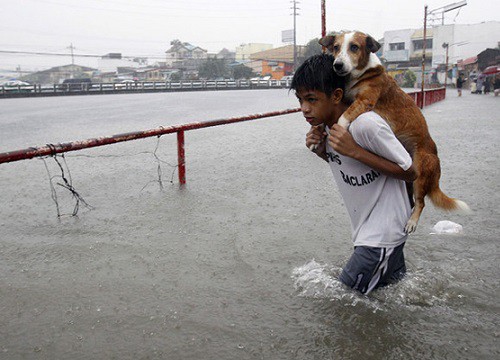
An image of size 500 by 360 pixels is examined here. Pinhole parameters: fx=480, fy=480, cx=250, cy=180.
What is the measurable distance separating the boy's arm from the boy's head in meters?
0.22

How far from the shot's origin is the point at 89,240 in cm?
427

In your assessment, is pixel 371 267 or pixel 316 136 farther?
pixel 316 136

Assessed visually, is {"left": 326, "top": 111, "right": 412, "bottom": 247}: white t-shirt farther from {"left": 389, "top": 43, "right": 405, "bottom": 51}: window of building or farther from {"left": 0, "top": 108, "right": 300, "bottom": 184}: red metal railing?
{"left": 389, "top": 43, "right": 405, "bottom": 51}: window of building

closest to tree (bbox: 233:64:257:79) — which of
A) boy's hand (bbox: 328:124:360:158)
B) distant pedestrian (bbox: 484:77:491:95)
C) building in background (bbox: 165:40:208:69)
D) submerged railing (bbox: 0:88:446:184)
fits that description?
building in background (bbox: 165:40:208:69)

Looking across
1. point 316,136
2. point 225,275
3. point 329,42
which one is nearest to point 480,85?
point 329,42

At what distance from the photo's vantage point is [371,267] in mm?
2574

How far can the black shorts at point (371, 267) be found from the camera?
256 centimetres

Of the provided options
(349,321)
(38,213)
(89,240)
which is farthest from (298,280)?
(38,213)

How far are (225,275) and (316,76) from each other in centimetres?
168

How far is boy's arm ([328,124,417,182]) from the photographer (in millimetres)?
2344

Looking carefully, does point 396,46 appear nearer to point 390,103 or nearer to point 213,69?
point 213,69

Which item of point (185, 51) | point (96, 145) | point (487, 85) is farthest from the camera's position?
point (185, 51)

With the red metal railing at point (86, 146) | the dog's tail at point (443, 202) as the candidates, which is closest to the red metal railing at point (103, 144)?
the red metal railing at point (86, 146)

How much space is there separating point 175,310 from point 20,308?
995 millimetres
